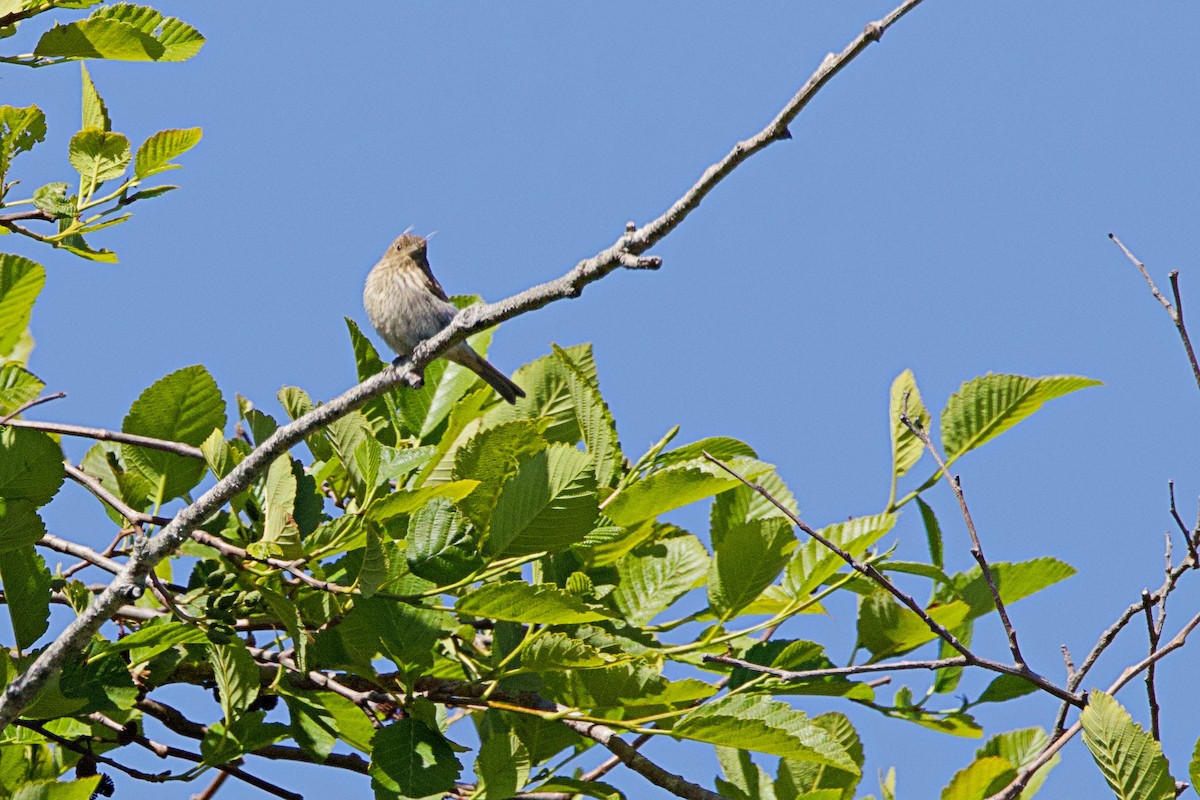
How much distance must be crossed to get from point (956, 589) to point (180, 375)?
197 centimetres

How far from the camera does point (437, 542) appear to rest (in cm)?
288

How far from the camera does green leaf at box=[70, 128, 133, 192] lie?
10.8 feet

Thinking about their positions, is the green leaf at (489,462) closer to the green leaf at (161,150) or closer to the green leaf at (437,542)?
the green leaf at (437,542)

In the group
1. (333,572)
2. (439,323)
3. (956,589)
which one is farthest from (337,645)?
(439,323)

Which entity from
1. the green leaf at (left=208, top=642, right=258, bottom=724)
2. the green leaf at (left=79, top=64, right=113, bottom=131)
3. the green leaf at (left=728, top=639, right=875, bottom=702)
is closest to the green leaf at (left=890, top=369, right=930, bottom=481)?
the green leaf at (left=728, top=639, right=875, bottom=702)

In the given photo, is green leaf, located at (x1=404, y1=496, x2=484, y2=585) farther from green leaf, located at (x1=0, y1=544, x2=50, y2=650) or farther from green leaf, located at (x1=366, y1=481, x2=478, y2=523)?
green leaf, located at (x1=0, y1=544, x2=50, y2=650)

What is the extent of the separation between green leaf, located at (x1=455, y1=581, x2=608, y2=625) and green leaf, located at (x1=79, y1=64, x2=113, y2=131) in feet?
5.45

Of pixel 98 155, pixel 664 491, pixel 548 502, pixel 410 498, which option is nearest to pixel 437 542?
pixel 410 498

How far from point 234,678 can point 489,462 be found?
734 mm

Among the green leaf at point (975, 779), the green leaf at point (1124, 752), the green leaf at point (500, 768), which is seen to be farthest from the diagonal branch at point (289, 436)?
the green leaf at point (975, 779)

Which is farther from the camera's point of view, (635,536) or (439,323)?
(439,323)

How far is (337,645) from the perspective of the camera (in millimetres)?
3031

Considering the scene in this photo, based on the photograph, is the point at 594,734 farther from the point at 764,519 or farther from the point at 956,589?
the point at 956,589

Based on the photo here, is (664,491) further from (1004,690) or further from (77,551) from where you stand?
(77,551)
